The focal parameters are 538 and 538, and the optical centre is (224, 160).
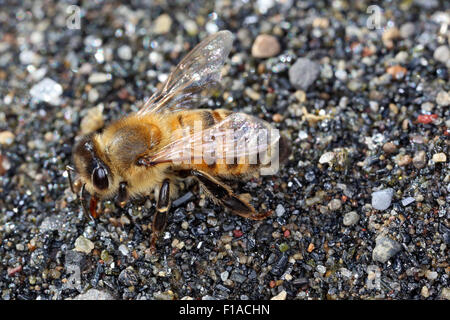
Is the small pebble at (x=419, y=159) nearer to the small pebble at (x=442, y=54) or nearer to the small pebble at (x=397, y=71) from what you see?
the small pebble at (x=397, y=71)

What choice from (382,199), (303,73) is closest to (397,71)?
(303,73)

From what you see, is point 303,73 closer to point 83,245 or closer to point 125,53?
point 125,53

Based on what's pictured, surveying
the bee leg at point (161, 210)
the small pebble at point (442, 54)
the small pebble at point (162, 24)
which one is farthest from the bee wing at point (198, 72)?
the small pebble at point (442, 54)

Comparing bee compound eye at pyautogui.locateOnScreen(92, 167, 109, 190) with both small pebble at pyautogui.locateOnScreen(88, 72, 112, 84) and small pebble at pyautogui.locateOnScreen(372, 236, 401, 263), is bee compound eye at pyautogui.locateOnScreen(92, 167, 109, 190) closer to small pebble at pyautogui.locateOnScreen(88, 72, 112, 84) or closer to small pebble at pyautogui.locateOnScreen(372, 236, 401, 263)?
small pebble at pyautogui.locateOnScreen(88, 72, 112, 84)

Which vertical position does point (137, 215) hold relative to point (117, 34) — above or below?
below

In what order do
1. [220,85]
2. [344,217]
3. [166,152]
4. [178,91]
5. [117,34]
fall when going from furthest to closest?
1. [117,34]
2. [220,85]
3. [178,91]
4. [344,217]
5. [166,152]
